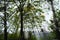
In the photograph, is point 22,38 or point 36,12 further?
point 36,12

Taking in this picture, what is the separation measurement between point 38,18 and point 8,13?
127 inches

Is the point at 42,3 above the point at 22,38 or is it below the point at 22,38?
above

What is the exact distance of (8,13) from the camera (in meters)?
20.3

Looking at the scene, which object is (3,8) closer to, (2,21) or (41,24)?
(2,21)

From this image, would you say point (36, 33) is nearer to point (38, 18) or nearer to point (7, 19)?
point (38, 18)

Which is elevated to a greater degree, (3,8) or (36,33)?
(3,8)

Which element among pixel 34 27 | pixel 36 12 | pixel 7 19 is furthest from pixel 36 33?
pixel 7 19

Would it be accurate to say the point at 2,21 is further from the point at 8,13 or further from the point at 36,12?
the point at 36,12

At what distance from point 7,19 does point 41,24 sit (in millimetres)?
3646

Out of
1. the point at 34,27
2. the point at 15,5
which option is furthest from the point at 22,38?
the point at 15,5

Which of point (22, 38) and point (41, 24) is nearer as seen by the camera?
point (22, 38)

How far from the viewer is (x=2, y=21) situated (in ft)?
65.7

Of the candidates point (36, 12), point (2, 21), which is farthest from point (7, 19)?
point (36, 12)

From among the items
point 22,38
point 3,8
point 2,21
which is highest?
point 3,8
